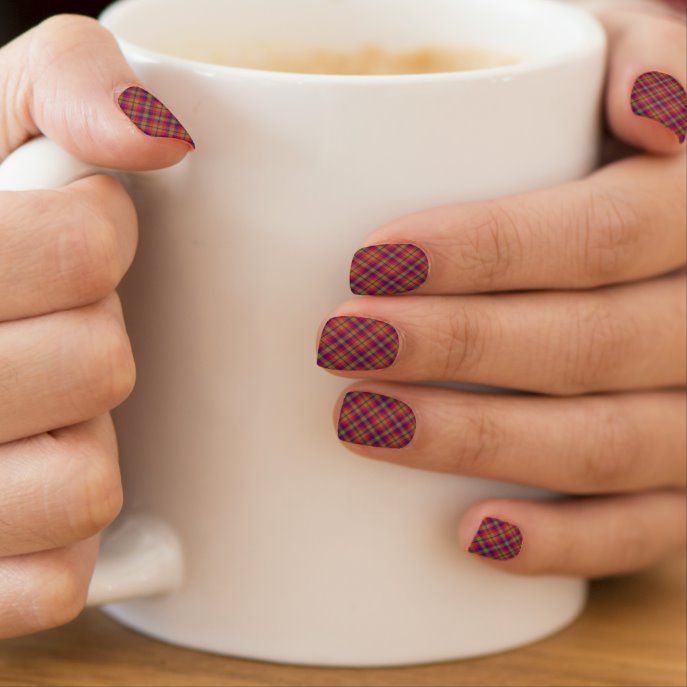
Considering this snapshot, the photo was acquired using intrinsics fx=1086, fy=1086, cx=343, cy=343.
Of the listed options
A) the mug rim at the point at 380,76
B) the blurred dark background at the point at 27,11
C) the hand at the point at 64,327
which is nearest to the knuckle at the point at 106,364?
the hand at the point at 64,327

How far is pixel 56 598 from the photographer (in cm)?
44

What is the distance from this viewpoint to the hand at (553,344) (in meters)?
→ 0.44

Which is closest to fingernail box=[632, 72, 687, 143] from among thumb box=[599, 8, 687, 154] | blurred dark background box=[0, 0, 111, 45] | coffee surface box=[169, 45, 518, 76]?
thumb box=[599, 8, 687, 154]

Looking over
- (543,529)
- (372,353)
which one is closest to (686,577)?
(543,529)

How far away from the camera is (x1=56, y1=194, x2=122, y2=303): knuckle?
41 cm

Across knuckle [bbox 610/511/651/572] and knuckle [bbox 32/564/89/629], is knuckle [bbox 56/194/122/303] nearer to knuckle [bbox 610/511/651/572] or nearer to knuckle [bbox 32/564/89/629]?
knuckle [bbox 32/564/89/629]

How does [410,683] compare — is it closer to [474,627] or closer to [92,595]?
[474,627]

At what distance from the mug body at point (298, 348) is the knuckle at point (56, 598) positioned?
6 centimetres

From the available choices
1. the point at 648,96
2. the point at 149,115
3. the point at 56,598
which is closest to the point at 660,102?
the point at 648,96

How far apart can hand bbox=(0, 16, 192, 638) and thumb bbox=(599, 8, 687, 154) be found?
20 cm

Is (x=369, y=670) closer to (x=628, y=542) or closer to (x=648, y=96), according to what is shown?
(x=628, y=542)

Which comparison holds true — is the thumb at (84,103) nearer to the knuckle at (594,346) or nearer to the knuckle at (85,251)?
the knuckle at (85,251)

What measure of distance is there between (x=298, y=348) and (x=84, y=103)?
0.13 meters

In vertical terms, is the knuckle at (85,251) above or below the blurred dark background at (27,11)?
above
